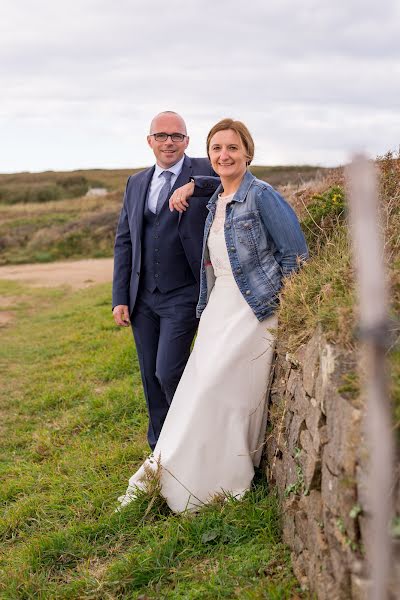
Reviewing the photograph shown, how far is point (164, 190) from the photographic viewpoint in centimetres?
486

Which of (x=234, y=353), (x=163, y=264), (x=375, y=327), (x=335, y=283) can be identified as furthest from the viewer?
(x=163, y=264)


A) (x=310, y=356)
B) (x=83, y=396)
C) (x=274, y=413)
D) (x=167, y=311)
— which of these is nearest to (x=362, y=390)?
(x=310, y=356)

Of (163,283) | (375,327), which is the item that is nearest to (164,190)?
(163,283)

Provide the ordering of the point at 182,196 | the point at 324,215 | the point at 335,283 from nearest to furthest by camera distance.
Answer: the point at 335,283 → the point at 182,196 → the point at 324,215

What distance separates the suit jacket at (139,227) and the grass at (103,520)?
130 cm

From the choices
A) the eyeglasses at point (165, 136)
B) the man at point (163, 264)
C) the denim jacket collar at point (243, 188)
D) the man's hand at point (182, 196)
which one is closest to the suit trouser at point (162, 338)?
the man at point (163, 264)

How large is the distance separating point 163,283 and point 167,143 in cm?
98

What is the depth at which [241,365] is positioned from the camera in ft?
12.9

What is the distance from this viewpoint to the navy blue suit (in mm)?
4668

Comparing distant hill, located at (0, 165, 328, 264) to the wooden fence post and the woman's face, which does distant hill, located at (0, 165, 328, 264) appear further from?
the wooden fence post

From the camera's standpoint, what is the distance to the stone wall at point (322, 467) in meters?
2.53

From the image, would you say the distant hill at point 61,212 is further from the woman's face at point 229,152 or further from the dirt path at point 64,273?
the woman's face at point 229,152

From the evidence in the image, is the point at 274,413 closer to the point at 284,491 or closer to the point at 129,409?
the point at 284,491

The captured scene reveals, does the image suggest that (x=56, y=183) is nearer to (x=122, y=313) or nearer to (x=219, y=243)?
(x=122, y=313)
